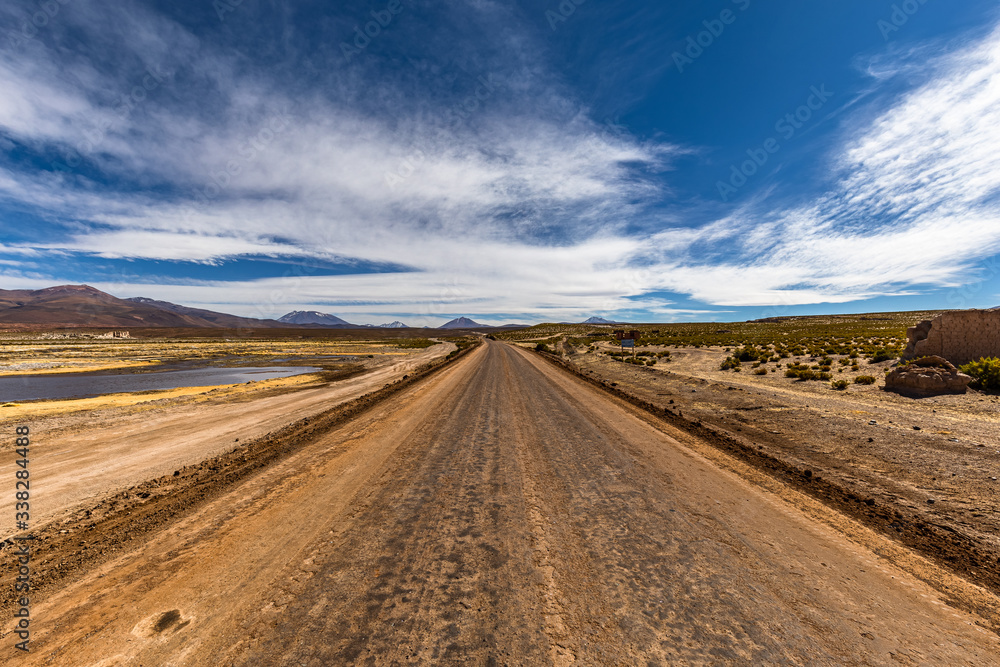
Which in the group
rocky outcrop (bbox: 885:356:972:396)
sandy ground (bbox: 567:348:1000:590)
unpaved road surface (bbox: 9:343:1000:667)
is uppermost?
rocky outcrop (bbox: 885:356:972:396)

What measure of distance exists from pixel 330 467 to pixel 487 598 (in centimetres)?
453

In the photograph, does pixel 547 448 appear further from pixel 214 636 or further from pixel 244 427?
pixel 244 427

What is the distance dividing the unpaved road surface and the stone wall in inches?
688

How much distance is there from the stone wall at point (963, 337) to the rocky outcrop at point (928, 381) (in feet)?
10.5

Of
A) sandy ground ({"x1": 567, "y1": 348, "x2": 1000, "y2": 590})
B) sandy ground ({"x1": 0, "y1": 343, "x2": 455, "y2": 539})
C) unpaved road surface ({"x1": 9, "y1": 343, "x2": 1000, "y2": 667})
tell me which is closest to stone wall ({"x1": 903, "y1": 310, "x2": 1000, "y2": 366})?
sandy ground ({"x1": 567, "y1": 348, "x2": 1000, "y2": 590})

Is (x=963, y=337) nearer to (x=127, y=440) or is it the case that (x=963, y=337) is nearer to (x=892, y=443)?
(x=892, y=443)

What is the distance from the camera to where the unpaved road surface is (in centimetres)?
271

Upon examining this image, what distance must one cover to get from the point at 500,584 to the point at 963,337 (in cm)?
2253

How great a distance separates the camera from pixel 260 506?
16.7 ft

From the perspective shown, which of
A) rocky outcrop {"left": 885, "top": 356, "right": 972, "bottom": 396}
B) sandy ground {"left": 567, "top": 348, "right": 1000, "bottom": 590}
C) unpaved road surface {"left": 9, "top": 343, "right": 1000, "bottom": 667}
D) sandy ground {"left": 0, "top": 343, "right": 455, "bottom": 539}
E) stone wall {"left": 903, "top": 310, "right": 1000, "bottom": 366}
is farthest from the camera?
stone wall {"left": 903, "top": 310, "right": 1000, "bottom": 366}

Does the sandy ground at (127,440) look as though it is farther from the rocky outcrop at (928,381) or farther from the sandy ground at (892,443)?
the rocky outcrop at (928,381)

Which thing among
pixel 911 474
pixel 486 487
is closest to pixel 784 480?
pixel 911 474

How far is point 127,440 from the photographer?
30.1 ft

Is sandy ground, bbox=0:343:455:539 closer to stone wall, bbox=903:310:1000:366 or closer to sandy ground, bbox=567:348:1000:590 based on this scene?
sandy ground, bbox=567:348:1000:590
